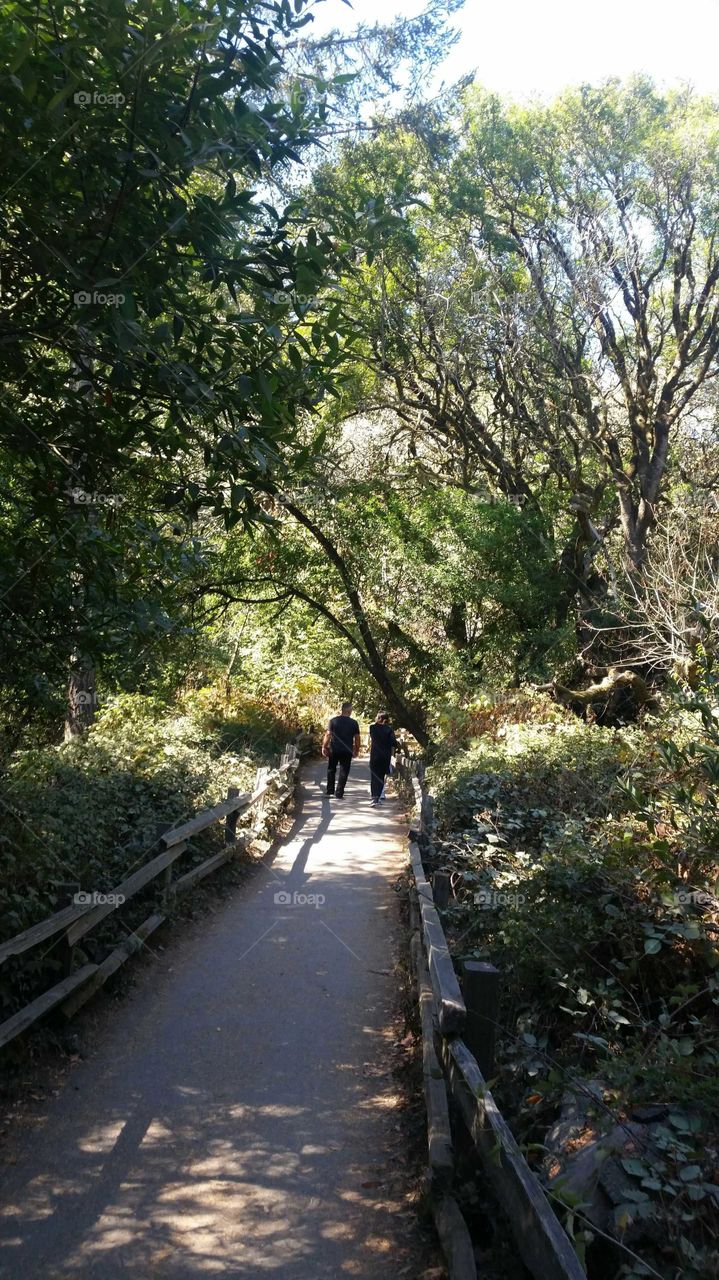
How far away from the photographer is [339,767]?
2103 centimetres

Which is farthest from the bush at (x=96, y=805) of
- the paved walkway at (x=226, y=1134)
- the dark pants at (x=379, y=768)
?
the dark pants at (x=379, y=768)

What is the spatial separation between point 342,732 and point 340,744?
0.61 m

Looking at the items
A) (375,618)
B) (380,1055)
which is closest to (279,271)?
(380,1055)

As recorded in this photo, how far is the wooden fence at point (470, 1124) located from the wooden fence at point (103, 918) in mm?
2404

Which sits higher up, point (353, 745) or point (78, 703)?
point (78, 703)

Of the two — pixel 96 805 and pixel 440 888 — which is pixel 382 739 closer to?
pixel 96 805

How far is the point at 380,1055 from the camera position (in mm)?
7125

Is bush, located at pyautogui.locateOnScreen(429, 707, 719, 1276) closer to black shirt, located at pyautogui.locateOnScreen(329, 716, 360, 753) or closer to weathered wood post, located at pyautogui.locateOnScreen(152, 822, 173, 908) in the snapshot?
weathered wood post, located at pyautogui.locateOnScreen(152, 822, 173, 908)

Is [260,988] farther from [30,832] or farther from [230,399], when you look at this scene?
[230,399]

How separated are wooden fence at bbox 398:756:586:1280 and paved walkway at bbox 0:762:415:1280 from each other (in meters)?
0.45

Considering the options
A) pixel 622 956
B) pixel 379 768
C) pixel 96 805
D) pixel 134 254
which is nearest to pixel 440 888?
pixel 622 956

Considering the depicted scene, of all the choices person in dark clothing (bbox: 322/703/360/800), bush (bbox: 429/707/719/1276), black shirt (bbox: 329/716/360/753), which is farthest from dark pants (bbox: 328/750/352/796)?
bush (bbox: 429/707/719/1276)

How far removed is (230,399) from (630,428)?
14576 millimetres

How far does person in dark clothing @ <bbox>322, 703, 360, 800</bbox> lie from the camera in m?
19.0
